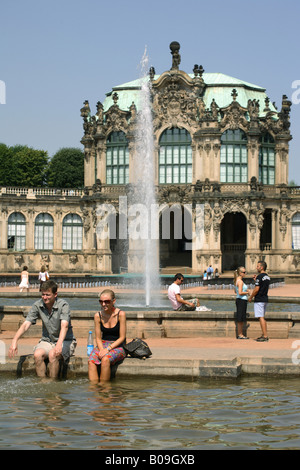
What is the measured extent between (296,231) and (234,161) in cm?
818

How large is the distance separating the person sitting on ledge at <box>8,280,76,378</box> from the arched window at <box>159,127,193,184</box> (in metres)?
52.0

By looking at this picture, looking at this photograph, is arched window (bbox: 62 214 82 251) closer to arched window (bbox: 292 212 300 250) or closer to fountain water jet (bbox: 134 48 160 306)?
fountain water jet (bbox: 134 48 160 306)

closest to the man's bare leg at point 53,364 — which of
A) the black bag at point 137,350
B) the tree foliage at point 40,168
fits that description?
the black bag at point 137,350

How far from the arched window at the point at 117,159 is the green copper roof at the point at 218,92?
324cm

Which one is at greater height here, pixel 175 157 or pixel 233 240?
pixel 175 157

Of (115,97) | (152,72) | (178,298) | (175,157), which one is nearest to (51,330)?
(178,298)

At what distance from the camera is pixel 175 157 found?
6562 cm

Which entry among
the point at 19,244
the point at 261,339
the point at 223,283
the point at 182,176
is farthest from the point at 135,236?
the point at 261,339

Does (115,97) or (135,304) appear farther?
(115,97)

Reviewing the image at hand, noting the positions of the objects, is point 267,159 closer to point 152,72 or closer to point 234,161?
point 234,161

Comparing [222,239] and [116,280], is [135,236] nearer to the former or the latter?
[222,239]

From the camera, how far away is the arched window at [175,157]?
2579 inches

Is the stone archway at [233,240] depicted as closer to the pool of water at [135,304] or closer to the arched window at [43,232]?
the arched window at [43,232]

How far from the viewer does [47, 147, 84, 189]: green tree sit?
9812 centimetres
